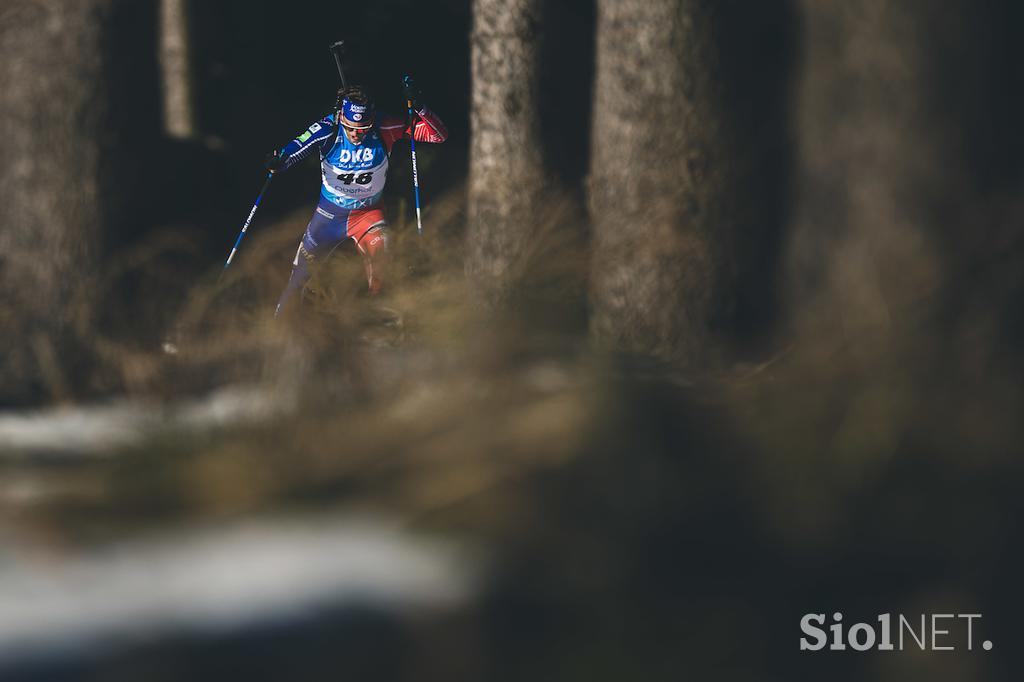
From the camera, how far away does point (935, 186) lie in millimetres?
4301

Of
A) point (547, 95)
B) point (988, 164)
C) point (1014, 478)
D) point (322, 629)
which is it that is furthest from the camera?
point (547, 95)

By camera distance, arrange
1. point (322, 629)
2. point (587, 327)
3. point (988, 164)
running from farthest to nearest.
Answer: point (587, 327)
point (988, 164)
point (322, 629)

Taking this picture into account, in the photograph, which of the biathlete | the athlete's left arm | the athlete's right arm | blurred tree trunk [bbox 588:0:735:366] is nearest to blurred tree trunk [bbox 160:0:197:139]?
the biathlete

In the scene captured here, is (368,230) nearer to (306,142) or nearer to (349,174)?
(349,174)

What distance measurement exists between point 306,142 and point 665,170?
2887 millimetres

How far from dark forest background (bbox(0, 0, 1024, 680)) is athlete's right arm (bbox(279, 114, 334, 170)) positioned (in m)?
1.12

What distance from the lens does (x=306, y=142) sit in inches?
310

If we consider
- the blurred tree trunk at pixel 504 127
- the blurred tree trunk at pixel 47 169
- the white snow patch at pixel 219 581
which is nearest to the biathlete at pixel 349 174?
the blurred tree trunk at pixel 504 127

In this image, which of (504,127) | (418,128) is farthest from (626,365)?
(418,128)

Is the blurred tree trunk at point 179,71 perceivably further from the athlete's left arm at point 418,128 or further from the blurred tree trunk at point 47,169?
the blurred tree trunk at point 47,169

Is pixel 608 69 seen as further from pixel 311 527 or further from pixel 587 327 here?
pixel 311 527

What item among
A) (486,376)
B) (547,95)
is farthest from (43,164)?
(486,376)

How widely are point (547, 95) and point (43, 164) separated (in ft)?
8.33

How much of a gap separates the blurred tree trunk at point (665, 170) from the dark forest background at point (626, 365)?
0.05 ft
